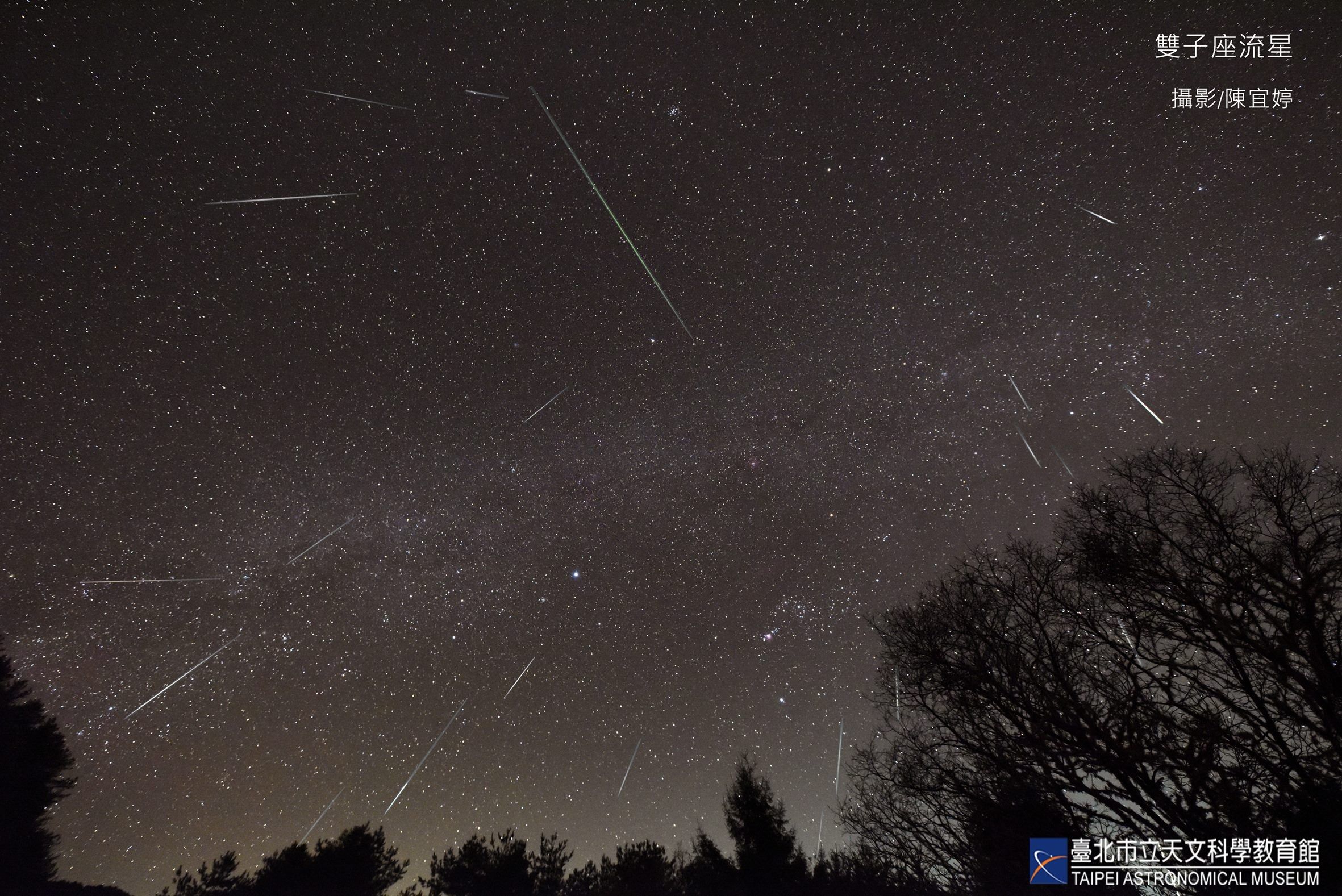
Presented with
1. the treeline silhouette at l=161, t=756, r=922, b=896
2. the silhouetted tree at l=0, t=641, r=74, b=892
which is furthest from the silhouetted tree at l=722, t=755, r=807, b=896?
the silhouetted tree at l=0, t=641, r=74, b=892

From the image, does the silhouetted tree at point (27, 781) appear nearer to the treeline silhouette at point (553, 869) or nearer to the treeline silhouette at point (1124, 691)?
the treeline silhouette at point (553, 869)

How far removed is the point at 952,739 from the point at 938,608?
7.74 ft

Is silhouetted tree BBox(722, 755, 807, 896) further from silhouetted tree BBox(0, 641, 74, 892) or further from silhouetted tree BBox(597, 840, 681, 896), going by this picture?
silhouetted tree BBox(0, 641, 74, 892)

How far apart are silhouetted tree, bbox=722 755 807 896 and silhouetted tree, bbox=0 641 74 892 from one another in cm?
2673

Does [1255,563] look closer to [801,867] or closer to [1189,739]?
[1189,739]

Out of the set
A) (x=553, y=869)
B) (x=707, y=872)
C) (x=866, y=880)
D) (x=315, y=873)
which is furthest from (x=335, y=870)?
(x=866, y=880)

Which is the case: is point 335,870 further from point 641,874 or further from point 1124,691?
point 1124,691

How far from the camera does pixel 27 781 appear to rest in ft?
63.8

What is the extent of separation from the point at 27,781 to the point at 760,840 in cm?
3021

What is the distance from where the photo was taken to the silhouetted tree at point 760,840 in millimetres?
19531

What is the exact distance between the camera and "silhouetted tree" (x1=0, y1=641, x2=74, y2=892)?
18.6 m

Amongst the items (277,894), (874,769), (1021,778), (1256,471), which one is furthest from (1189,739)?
(277,894)

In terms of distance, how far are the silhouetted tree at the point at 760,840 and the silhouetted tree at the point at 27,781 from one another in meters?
26.7

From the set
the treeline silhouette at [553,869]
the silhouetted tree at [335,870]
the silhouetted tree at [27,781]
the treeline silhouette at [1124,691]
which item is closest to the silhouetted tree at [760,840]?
the treeline silhouette at [553,869]
